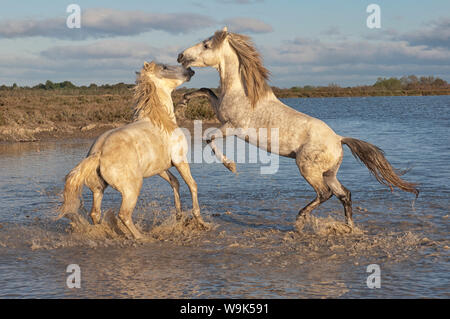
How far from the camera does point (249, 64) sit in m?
7.33

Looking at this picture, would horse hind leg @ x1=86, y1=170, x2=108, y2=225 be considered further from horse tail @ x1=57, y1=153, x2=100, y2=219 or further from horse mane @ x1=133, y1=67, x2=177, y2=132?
horse mane @ x1=133, y1=67, x2=177, y2=132

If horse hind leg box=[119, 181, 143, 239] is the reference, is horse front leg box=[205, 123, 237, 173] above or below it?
above

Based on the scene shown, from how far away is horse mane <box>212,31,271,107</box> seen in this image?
734 centimetres

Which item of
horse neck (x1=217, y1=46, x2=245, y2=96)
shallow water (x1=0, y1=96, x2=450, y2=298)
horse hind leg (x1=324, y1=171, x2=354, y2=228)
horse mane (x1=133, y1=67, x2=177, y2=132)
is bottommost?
shallow water (x1=0, y1=96, x2=450, y2=298)

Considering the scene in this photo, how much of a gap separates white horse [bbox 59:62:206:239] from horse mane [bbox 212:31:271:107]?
643mm

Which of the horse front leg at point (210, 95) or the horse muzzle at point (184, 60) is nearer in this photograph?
the horse muzzle at point (184, 60)

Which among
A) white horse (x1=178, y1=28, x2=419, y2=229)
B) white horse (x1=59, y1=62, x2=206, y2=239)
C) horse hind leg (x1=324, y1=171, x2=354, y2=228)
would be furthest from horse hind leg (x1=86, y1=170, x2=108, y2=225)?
horse hind leg (x1=324, y1=171, x2=354, y2=228)

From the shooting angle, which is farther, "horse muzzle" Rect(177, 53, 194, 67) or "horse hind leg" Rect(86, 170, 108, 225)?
"horse muzzle" Rect(177, 53, 194, 67)

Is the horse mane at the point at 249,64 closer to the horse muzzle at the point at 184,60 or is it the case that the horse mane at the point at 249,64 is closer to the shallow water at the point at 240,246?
the horse muzzle at the point at 184,60

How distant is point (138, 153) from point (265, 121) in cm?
174

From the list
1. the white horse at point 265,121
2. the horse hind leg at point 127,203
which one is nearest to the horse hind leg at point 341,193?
the white horse at point 265,121

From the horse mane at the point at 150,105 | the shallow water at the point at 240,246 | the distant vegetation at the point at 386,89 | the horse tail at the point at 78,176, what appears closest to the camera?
the shallow water at the point at 240,246

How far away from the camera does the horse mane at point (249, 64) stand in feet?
24.1
